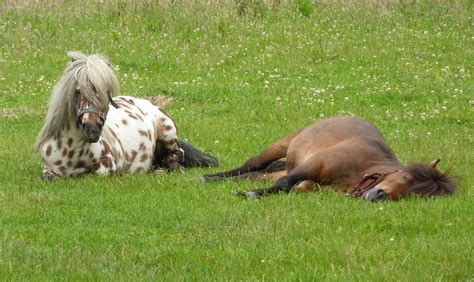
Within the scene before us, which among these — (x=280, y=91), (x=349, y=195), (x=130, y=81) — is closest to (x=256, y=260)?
(x=349, y=195)

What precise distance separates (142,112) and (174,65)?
6.43 metres

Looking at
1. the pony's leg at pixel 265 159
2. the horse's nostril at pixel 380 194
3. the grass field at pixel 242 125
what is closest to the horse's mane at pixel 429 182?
the grass field at pixel 242 125

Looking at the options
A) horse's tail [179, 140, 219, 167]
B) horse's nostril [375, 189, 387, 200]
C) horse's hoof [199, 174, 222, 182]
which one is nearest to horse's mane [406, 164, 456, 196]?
horse's nostril [375, 189, 387, 200]

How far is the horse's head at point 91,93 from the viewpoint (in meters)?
10.7

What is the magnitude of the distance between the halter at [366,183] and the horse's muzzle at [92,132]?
2.67 meters

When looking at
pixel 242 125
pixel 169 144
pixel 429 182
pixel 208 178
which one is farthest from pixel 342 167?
pixel 242 125

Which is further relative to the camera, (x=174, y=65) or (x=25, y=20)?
(x=25, y=20)

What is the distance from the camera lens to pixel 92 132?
10664mm

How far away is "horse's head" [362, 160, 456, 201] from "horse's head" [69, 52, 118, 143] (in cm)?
288

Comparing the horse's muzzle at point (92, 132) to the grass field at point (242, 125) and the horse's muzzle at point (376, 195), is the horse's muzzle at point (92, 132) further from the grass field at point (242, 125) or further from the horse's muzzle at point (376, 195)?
the horse's muzzle at point (376, 195)

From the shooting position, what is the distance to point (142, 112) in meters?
12.5

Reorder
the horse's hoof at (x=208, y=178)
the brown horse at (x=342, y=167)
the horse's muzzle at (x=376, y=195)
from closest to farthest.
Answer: the horse's muzzle at (x=376, y=195) < the brown horse at (x=342, y=167) < the horse's hoof at (x=208, y=178)

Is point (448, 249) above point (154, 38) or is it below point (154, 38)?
above

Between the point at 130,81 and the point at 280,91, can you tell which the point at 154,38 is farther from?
the point at 280,91
